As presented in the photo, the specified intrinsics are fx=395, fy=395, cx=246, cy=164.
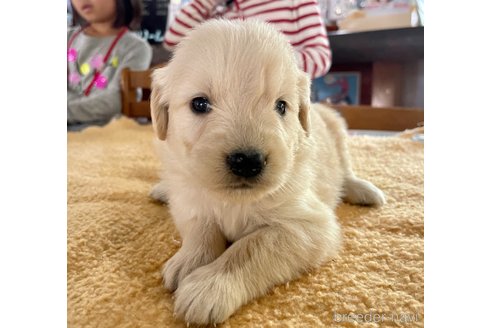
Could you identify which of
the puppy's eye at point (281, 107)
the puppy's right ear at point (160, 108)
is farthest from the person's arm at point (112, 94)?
the puppy's eye at point (281, 107)

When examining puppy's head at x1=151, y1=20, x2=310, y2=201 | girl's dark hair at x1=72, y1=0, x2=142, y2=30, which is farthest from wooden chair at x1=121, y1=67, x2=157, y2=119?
puppy's head at x1=151, y1=20, x2=310, y2=201

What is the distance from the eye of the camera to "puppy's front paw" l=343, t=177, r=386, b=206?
69.0 inches

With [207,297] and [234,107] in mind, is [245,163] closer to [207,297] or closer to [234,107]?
[234,107]

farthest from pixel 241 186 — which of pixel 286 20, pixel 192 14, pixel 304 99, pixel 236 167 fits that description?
pixel 286 20

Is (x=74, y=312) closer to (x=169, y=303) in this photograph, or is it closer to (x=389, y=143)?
(x=169, y=303)

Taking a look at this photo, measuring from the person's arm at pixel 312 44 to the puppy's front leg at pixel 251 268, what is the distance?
1.01 meters

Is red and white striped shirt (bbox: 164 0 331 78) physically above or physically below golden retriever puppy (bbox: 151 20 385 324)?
above

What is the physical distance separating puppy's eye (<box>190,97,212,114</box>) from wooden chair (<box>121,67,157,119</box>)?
816mm

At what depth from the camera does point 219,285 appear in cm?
95

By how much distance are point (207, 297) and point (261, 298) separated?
165 millimetres

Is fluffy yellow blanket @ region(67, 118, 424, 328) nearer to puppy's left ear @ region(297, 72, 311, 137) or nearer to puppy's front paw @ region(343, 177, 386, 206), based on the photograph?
puppy's front paw @ region(343, 177, 386, 206)

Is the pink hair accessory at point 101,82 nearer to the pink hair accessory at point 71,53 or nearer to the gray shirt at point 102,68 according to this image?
the gray shirt at point 102,68

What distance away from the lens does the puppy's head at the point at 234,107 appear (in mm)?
951

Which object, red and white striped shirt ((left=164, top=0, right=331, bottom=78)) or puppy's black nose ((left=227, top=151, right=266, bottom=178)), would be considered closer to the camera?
puppy's black nose ((left=227, top=151, right=266, bottom=178))
